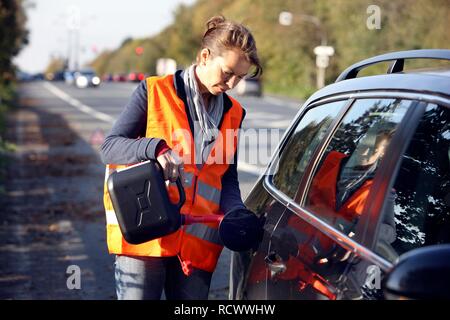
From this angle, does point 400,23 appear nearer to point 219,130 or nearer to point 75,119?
point 75,119

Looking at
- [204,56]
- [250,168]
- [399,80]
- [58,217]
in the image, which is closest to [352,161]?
[399,80]

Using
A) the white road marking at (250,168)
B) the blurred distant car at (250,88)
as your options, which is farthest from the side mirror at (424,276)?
the blurred distant car at (250,88)

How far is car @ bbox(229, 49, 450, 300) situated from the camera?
2.56m

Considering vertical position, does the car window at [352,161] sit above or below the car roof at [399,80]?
below

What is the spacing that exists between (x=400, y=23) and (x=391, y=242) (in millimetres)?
40820

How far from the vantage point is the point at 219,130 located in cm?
351

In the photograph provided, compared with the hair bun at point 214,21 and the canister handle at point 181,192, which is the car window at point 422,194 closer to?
the canister handle at point 181,192

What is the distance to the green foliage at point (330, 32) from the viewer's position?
38.8 m

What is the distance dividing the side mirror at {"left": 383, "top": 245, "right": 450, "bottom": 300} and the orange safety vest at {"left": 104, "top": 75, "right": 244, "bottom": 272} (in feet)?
5.17

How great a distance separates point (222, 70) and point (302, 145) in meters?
0.50

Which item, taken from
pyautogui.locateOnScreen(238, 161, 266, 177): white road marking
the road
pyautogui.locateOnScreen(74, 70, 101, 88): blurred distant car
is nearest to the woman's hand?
the road

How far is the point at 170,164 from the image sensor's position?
314 centimetres

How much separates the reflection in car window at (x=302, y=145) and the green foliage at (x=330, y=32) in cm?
1983
